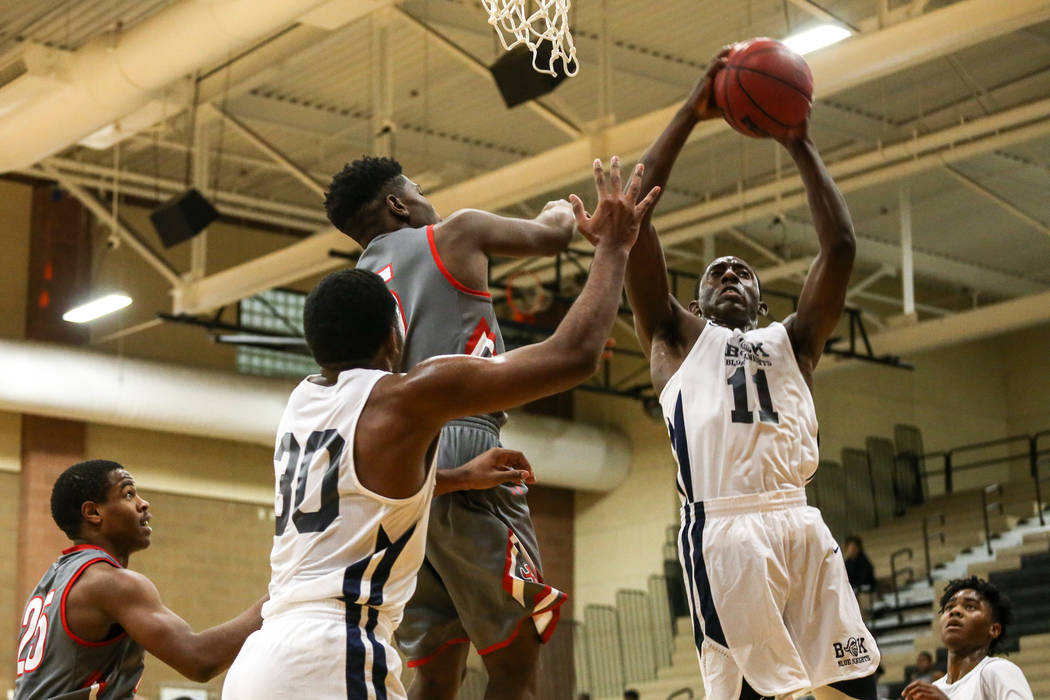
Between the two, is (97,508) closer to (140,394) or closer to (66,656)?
(66,656)

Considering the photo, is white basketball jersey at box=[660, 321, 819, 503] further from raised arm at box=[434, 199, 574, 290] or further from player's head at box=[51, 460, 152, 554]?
player's head at box=[51, 460, 152, 554]

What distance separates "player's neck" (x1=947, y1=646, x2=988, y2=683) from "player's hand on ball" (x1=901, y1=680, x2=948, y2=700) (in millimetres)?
Result: 517

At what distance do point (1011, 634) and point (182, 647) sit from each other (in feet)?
46.8

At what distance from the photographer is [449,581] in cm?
483

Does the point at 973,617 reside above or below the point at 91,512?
below

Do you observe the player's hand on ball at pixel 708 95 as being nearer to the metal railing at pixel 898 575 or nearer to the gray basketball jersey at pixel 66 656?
the gray basketball jersey at pixel 66 656

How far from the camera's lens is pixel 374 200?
5.09 m

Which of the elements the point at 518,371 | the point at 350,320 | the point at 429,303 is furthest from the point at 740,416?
the point at 350,320

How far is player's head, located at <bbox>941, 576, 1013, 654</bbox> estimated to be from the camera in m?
7.17

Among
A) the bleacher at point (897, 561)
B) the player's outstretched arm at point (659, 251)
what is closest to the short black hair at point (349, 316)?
the player's outstretched arm at point (659, 251)

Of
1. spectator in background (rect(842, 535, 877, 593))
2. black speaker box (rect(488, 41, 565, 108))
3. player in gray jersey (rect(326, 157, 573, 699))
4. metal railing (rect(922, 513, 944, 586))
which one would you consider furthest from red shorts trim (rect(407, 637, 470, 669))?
metal railing (rect(922, 513, 944, 586))

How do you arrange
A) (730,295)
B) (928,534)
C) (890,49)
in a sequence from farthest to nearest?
1. (928,534)
2. (890,49)
3. (730,295)

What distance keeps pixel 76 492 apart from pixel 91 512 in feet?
0.28

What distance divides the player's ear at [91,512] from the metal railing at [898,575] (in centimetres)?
1552
